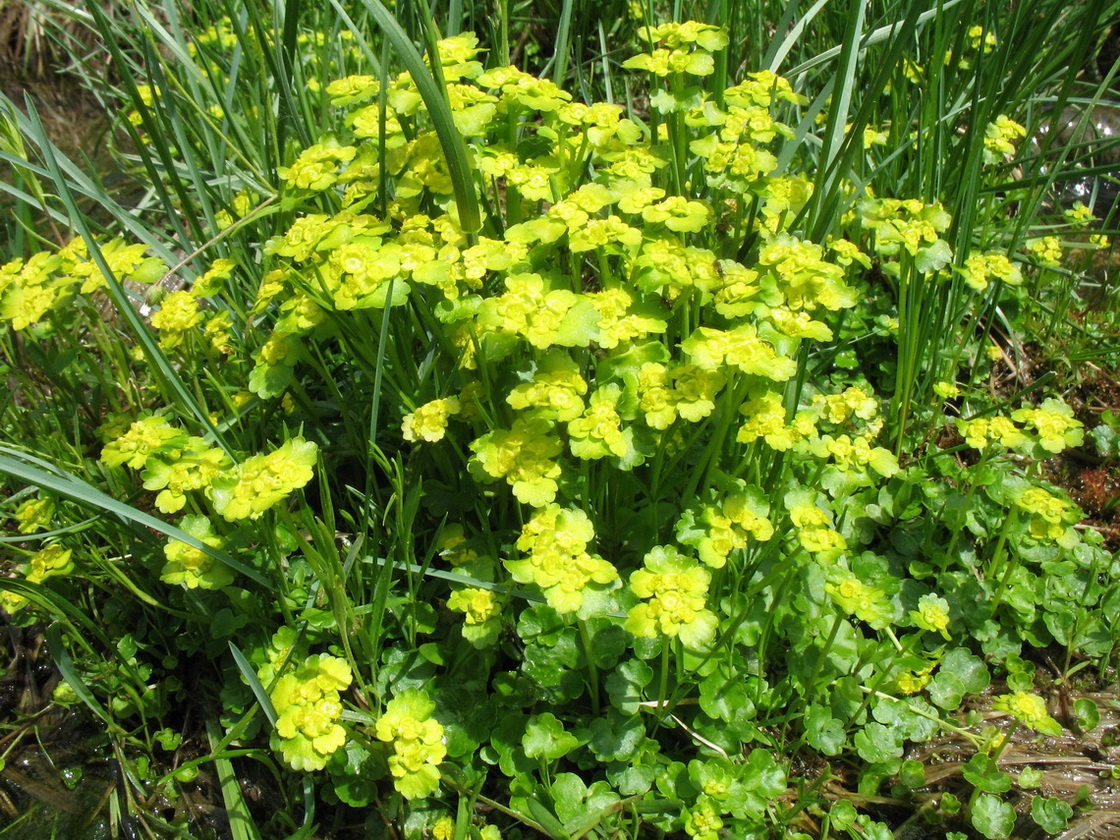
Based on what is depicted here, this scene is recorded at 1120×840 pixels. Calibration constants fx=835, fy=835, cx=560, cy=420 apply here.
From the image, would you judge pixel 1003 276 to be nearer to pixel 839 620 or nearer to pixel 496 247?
pixel 839 620

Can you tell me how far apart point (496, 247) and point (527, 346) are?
238 millimetres

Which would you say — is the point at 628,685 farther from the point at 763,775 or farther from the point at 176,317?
the point at 176,317

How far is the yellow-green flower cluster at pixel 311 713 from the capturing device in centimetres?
139

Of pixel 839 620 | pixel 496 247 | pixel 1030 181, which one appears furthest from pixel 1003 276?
pixel 496 247

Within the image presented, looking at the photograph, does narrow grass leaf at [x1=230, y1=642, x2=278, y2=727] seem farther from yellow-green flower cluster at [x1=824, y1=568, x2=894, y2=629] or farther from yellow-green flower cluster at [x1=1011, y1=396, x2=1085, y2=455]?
yellow-green flower cluster at [x1=1011, y1=396, x2=1085, y2=455]

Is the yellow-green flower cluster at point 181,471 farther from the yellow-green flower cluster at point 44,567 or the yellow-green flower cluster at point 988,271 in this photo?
the yellow-green flower cluster at point 988,271

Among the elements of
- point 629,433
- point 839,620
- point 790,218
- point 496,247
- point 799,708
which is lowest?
point 799,708

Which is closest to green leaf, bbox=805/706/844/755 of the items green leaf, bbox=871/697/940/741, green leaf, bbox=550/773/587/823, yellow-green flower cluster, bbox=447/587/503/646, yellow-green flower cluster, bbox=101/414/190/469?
green leaf, bbox=871/697/940/741

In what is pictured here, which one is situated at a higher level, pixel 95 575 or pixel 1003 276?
pixel 1003 276

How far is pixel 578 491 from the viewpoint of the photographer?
1.73m

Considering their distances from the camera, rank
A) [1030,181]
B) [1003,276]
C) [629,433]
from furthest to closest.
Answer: [1030,181]
[1003,276]
[629,433]

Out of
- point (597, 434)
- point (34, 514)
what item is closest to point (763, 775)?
point (597, 434)

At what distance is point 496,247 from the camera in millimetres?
1575

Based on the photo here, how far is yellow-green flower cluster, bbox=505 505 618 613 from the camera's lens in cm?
136
